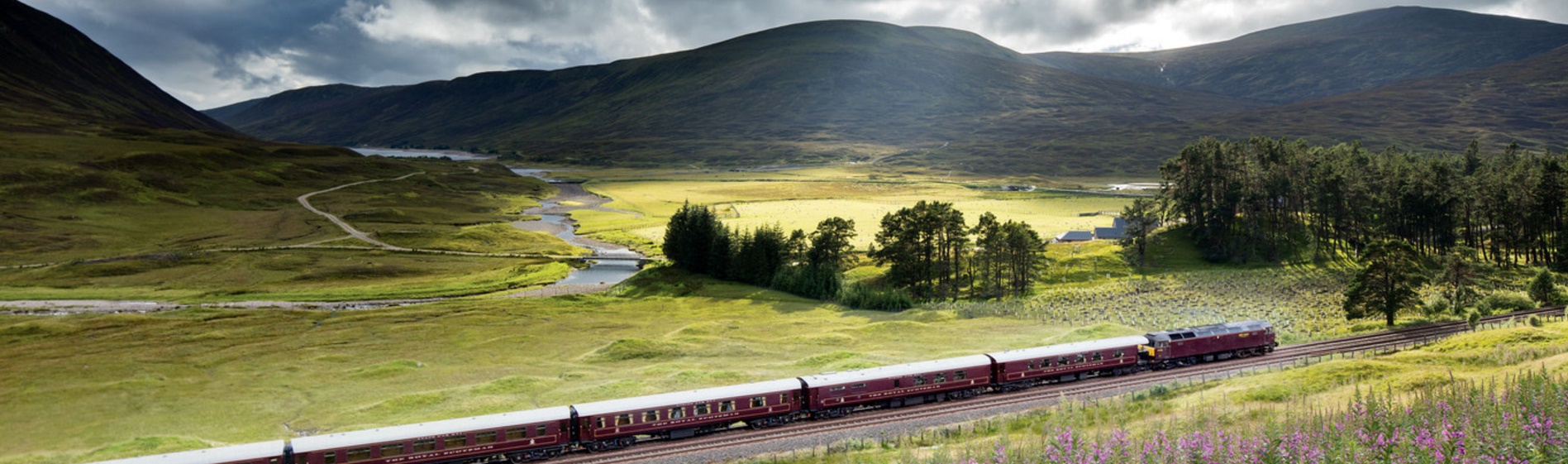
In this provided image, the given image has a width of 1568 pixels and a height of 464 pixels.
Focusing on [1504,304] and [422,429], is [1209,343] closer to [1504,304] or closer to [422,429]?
[1504,304]

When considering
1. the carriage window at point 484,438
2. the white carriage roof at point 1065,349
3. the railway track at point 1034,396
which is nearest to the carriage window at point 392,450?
the carriage window at point 484,438

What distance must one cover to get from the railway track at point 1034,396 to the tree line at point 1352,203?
149 ft

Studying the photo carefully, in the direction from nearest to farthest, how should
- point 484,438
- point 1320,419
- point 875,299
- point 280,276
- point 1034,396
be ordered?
point 1320,419
point 484,438
point 1034,396
point 875,299
point 280,276

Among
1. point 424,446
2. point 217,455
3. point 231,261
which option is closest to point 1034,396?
point 424,446

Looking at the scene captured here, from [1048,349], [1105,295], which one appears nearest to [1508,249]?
[1105,295]

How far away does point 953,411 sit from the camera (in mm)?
54094

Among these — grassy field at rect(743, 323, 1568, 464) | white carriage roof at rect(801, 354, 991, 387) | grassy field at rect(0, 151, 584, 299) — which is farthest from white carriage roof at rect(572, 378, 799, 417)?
grassy field at rect(0, 151, 584, 299)

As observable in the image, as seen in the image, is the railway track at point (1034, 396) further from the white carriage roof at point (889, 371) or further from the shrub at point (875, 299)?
the shrub at point (875, 299)

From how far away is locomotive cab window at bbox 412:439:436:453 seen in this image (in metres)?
45.7

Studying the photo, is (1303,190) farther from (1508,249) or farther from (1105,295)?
(1105,295)

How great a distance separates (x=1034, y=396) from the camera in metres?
56.8

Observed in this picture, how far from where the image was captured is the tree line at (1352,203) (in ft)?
353

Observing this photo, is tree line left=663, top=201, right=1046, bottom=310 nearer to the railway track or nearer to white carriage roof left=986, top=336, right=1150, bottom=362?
white carriage roof left=986, top=336, right=1150, bottom=362

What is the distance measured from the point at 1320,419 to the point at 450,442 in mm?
42332
